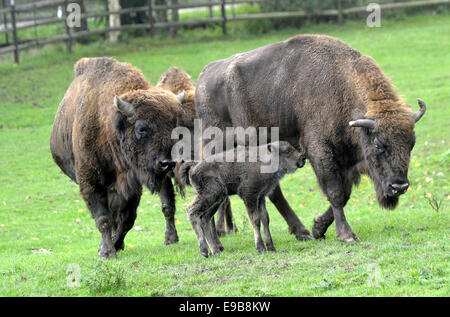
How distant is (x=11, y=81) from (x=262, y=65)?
18.9 metres

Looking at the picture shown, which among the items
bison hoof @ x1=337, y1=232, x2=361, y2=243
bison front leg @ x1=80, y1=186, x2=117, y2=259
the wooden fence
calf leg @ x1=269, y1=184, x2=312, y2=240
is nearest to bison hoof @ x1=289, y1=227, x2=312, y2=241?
calf leg @ x1=269, y1=184, x2=312, y2=240

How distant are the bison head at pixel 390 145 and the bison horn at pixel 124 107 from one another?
109 inches

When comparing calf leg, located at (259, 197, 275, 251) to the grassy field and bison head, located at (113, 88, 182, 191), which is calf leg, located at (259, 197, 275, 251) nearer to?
the grassy field

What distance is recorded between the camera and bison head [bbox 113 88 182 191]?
9141mm

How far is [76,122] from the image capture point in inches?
404

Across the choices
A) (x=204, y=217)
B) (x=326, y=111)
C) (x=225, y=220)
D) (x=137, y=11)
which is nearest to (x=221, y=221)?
(x=225, y=220)

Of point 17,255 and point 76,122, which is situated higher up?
point 76,122

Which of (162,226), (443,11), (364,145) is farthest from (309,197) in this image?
(443,11)

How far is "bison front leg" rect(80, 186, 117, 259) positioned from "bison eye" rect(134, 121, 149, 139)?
1.36 meters

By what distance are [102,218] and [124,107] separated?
1.73 meters

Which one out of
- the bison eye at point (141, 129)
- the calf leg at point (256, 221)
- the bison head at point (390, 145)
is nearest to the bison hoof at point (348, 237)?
the bison head at point (390, 145)

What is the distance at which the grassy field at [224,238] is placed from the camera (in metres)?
7.59

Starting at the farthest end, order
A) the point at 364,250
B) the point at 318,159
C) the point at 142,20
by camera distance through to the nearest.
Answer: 1. the point at 142,20
2. the point at 318,159
3. the point at 364,250

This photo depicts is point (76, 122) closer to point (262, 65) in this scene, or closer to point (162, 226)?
point (262, 65)
